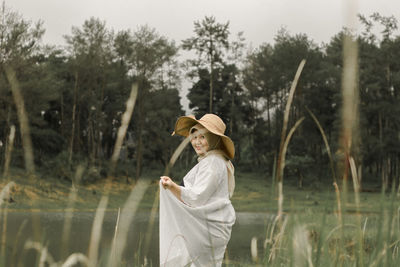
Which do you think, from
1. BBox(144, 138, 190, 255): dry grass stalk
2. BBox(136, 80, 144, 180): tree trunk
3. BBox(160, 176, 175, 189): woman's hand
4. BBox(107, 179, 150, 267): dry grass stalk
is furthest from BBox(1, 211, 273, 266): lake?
BBox(136, 80, 144, 180): tree trunk

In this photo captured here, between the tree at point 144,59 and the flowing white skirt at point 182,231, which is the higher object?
the tree at point 144,59

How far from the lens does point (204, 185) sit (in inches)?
140

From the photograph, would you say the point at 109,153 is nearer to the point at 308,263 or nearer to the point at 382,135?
the point at 382,135

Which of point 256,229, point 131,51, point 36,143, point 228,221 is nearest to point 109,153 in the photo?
point 36,143

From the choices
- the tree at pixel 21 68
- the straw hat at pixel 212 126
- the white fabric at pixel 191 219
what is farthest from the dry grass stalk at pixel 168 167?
the tree at pixel 21 68

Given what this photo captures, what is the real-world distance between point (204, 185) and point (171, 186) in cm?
28

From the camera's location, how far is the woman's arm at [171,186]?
10.8 ft

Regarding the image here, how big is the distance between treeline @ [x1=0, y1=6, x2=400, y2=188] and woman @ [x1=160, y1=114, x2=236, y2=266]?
22.3m

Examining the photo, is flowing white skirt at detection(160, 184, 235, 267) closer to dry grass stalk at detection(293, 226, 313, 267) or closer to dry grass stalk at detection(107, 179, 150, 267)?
dry grass stalk at detection(107, 179, 150, 267)

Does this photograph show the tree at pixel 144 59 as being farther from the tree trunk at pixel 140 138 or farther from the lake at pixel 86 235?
the lake at pixel 86 235

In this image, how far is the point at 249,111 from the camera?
44094 mm

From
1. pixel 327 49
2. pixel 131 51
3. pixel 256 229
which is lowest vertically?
pixel 256 229

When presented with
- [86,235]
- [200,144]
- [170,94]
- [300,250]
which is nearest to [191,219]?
[200,144]

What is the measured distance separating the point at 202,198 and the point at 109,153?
40.7 metres
